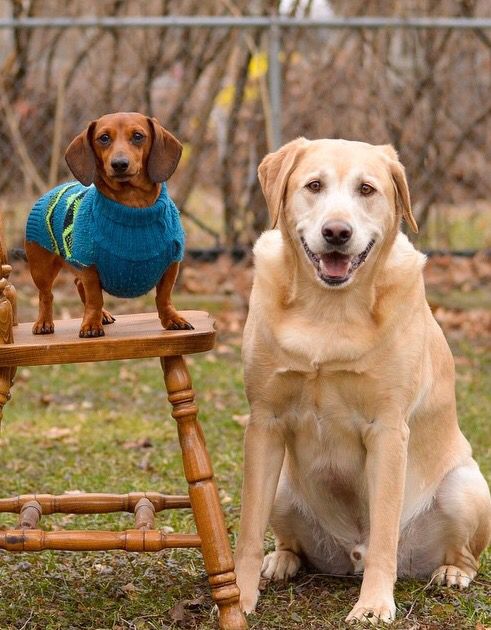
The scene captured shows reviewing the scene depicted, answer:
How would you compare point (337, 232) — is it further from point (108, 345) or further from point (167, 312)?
A: point (108, 345)

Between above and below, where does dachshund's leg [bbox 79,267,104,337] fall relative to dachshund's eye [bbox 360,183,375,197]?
below

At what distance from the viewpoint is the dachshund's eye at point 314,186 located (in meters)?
3.16

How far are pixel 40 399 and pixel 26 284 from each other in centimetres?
231

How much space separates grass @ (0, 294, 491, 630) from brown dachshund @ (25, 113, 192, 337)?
864 mm

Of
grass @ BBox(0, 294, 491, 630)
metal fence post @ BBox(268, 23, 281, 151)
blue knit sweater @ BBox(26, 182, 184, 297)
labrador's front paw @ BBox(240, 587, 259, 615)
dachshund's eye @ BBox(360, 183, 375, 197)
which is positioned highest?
metal fence post @ BBox(268, 23, 281, 151)

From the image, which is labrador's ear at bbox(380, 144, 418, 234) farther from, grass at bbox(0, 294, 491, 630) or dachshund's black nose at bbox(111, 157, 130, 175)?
grass at bbox(0, 294, 491, 630)

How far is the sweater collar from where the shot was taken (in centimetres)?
298

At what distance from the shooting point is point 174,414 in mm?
3207

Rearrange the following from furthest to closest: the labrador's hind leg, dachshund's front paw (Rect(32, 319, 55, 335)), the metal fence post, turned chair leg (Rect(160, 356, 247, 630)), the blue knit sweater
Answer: the metal fence post, the labrador's hind leg, dachshund's front paw (Rect(32, 319, 55, 335)), turned chair leg (Rect(160, 356, 247, 630)), the blue knit sweater

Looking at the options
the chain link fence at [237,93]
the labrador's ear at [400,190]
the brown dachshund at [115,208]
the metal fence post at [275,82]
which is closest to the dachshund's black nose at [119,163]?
the brown dachshund at [115,208]

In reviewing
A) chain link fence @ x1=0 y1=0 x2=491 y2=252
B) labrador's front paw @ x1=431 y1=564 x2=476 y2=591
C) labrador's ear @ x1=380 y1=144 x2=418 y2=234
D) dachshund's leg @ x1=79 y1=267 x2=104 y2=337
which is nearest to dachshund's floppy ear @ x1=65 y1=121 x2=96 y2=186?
dachshund's leg @ x1=79 y1=267 x2=104 y2=337

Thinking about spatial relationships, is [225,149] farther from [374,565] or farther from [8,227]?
[374,565]

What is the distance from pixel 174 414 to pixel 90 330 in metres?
0.36

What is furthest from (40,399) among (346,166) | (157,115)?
(346,166)
